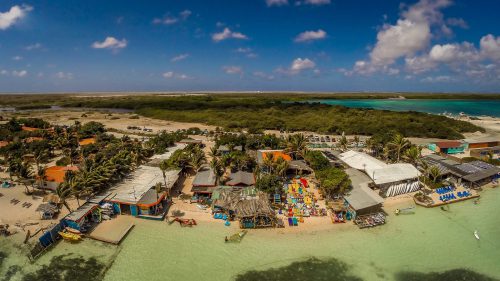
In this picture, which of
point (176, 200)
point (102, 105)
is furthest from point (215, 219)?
point (102, 105)

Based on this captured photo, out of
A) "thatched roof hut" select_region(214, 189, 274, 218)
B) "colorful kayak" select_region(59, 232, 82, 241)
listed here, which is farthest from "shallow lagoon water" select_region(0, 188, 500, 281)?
"thatched roof hut" select_region(214, 189, 274, 218)

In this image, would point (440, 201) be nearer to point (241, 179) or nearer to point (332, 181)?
point (332, 181)

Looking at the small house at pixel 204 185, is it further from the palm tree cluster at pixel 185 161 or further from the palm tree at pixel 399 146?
the palm tree at pixel 399 146

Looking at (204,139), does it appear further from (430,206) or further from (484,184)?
(484,184)

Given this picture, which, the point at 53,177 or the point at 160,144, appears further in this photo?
the point at 160,144

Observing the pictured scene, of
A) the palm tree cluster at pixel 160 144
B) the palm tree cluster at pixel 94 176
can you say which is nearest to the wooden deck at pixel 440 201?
the palm tree cluster at pixel 94 176

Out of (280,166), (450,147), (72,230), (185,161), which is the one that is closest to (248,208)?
(280,166)
